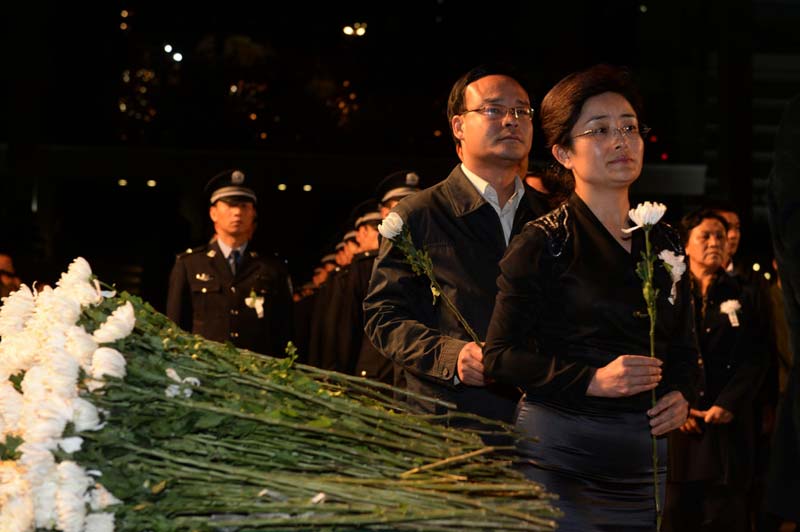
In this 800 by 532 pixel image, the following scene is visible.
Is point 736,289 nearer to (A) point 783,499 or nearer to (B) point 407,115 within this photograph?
(A) point 783,499

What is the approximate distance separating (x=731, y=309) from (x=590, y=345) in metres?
4.36

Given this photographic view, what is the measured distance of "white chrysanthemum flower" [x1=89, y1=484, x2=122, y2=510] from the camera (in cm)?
269

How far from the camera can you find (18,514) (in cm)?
271

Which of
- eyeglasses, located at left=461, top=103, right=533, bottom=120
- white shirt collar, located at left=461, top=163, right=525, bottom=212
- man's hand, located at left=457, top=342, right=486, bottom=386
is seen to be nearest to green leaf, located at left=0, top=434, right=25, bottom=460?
man's hand, located at left=457, top=342, right=486, bottom=386

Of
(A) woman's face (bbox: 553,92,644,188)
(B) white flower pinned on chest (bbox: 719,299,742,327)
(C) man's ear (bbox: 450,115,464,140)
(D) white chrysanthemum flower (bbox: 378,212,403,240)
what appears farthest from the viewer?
(B) white flower pinned on chest (bbox: 719,299,742,327)

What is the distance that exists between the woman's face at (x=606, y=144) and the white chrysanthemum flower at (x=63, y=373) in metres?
Result: 1.49

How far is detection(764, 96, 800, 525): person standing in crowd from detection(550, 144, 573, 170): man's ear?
0.78m

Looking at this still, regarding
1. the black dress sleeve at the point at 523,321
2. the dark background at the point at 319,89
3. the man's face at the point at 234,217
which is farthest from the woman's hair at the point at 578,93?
the dark background at the point at 319,89

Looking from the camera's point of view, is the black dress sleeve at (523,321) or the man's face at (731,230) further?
the man's face at (731,230)

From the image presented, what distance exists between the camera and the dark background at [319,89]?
52.1ft

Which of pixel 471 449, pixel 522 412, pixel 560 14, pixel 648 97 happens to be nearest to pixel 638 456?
pixel 522 412

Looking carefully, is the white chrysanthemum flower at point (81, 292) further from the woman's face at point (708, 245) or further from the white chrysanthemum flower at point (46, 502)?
the woman's face at point (708, 245)

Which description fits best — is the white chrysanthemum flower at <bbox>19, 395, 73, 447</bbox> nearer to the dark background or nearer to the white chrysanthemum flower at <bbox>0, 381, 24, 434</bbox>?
the white chrysanthemum flower at <bbox>0, 381, 24, 434</bbox>

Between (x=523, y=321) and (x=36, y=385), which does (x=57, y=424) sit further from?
(x=523, y=321)
